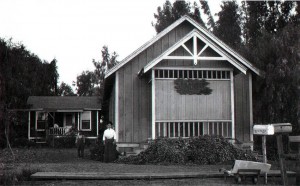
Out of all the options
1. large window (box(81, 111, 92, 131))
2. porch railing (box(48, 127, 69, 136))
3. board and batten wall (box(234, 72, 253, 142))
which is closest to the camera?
board and batten wall (box(234, 72, 253, 142))

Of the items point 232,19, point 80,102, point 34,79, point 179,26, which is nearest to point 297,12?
point 179,26

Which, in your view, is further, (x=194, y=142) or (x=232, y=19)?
(x=232, y=19)

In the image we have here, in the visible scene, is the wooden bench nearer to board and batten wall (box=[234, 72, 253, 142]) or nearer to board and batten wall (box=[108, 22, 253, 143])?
board and batten wall (box=[108, 22, 253, 143])

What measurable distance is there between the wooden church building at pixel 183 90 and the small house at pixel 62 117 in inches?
520

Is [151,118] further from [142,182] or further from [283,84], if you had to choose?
[142,182]

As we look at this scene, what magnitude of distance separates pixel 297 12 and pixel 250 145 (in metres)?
12.8

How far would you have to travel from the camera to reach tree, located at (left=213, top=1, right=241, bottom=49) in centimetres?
4147

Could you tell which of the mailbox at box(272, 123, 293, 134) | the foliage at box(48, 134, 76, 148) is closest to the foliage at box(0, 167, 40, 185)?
the mailbox at box(272, 123, 293, 134)

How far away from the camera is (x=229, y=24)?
138ft

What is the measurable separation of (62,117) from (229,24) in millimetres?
19893

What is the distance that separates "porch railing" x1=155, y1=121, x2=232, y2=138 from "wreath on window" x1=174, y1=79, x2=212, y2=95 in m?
1.36

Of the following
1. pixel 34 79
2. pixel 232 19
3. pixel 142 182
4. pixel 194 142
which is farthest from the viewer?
pixel 34 79

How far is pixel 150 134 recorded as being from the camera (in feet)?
62.3

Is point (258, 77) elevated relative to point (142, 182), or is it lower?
elevated
